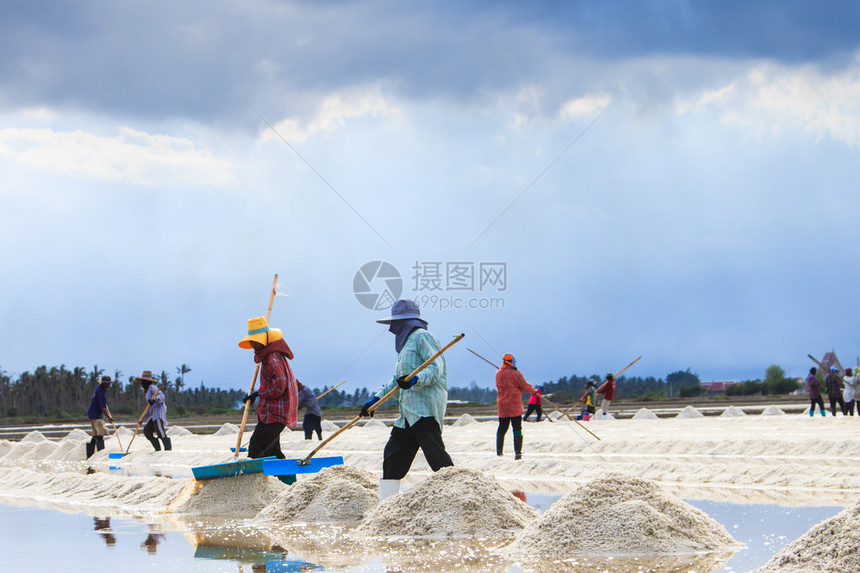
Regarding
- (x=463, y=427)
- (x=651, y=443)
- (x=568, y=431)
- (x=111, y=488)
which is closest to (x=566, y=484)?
(x=651, y=443)

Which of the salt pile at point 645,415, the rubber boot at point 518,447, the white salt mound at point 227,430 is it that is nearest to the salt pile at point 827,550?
the rubber boot at point 518,447

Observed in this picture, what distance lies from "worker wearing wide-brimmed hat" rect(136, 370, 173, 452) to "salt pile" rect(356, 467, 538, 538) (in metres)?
10.2

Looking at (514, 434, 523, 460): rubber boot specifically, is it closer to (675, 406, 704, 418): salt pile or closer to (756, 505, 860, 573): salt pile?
(756, 505, 860, 573): salt pile

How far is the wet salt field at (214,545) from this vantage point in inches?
248

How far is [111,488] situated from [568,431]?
10711mm

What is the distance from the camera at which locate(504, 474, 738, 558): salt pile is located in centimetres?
639

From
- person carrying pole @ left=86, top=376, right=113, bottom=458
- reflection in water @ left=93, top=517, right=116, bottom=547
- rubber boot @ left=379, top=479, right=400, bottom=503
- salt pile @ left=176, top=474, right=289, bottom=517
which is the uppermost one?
person carrying pole @ left=86, top=376, right=113, bottom=458

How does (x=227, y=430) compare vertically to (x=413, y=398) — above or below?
below

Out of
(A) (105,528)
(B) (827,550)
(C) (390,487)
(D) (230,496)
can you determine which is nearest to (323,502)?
(C) (390,487)

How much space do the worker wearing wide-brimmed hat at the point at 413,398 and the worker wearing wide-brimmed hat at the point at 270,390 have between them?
188 cm

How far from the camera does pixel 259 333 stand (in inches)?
391

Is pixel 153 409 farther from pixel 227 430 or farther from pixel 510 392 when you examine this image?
pixel 227 430

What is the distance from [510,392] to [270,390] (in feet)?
14.1

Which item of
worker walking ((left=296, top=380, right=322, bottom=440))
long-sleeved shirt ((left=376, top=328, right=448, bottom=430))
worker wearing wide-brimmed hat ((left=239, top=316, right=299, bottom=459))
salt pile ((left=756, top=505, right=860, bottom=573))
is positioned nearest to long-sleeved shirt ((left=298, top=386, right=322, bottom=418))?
worker walking ((left=296, top=380, right=322, bottom=440))
